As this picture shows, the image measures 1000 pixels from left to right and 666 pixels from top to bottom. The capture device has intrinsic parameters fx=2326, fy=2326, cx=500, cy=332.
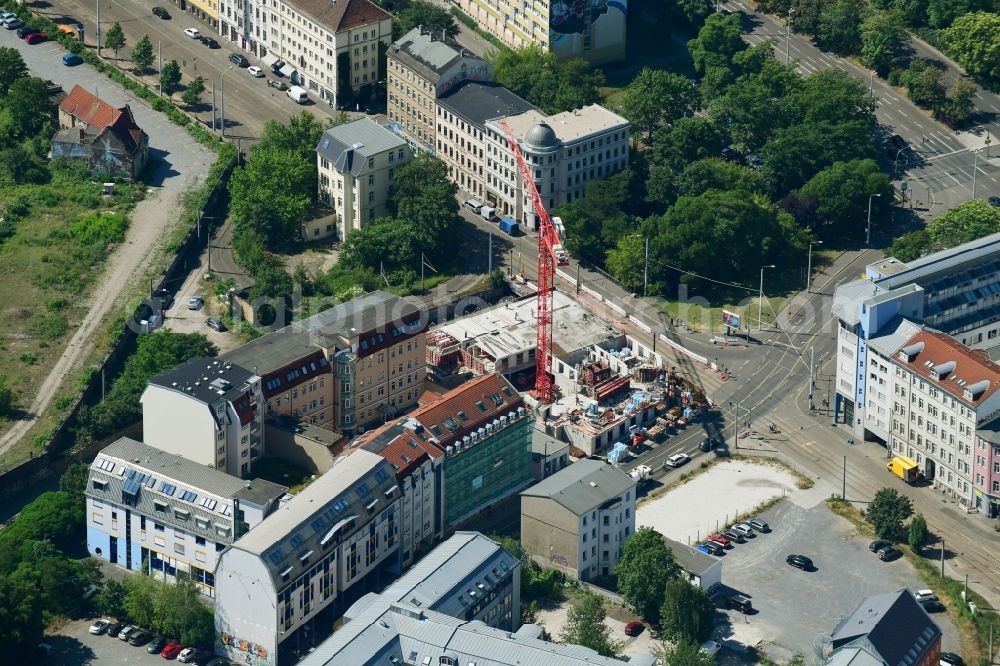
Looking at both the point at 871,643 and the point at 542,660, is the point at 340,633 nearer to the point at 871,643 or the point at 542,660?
the point at 542,660

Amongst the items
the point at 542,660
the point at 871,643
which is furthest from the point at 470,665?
the point at 871,643

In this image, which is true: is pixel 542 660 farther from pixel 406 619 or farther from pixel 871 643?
pixel 871 643

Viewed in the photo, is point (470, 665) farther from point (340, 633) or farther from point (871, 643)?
point (871, 643)

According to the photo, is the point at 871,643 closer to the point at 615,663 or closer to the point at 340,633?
the point at 615,663

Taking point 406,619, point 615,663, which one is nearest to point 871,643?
point 615,663

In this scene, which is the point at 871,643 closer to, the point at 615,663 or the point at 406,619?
the point at 615,663

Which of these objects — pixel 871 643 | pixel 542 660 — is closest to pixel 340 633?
pixel 542 660
